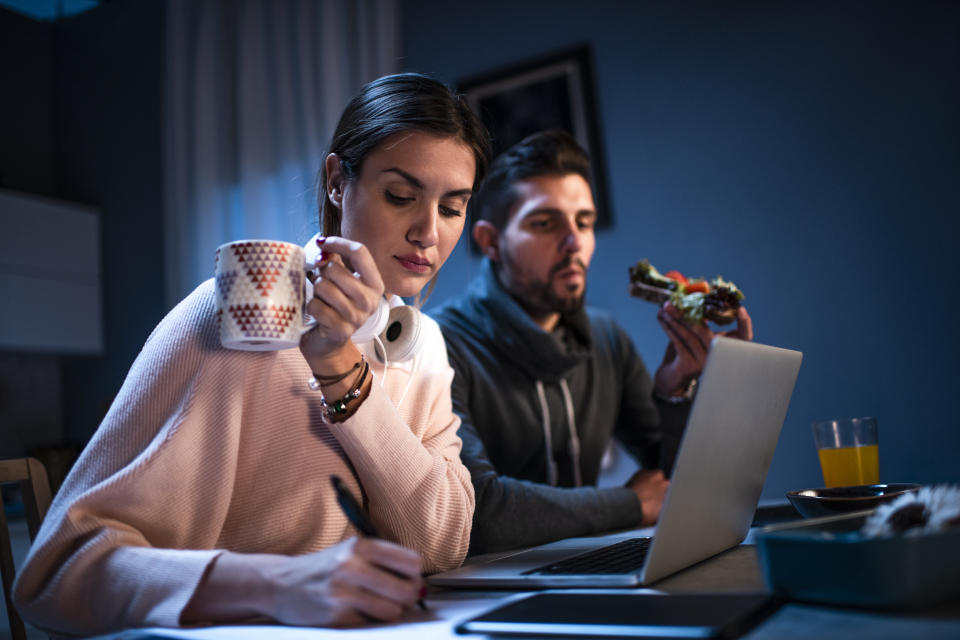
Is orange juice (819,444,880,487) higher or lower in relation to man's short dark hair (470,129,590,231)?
lower

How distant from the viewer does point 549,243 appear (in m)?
2.04

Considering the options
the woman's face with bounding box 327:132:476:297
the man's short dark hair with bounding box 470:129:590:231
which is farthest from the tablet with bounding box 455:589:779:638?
the man's short dark hair with bounding box 470:129:590:231

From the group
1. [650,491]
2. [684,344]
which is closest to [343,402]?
[650,491]

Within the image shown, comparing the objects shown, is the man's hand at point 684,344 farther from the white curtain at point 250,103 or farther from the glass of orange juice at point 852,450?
the white curtain at point 250,103

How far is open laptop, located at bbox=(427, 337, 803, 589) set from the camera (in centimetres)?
74

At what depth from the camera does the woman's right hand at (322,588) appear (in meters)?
0.70

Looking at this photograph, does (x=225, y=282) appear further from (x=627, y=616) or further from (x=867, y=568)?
(x=867, y=568)

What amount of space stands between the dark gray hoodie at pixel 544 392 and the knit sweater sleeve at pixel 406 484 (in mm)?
423

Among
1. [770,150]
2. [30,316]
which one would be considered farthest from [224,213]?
[770,150]

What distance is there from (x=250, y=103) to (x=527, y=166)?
79.8 inches

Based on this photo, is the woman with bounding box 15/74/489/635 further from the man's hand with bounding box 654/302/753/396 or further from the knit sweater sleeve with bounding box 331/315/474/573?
the man's hand with bounding box 654/302/753/396

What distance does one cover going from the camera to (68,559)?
32.7 inches

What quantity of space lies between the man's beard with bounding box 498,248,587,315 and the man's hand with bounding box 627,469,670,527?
52 centimetres

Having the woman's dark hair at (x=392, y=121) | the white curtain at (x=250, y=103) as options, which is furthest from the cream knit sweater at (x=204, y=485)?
the white curtain at (x=250, y=103)
